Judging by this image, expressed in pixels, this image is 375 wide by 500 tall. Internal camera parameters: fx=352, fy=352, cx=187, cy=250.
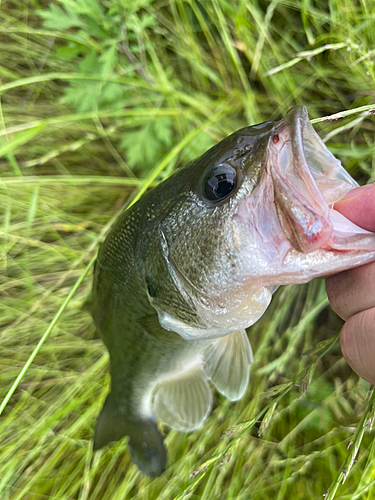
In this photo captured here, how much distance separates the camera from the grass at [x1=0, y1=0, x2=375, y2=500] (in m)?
1.66

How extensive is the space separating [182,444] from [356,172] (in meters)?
1.73

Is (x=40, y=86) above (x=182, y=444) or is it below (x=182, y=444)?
above

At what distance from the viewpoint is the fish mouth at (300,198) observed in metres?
0.73

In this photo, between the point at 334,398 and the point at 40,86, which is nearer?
the point at 334,398

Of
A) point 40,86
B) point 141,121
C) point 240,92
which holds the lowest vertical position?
point 240,92

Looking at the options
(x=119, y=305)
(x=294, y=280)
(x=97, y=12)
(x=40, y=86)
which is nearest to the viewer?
(x=294, y=280)

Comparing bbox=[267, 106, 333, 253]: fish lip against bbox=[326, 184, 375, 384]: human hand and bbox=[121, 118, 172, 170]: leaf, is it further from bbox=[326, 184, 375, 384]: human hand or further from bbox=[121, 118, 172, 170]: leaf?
bbox=[121, 118, 172, 170]: leaf

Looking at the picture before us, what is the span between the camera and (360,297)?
2.96 feet

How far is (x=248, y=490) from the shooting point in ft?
5.62

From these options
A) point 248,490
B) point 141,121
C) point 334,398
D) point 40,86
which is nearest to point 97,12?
point 141,121

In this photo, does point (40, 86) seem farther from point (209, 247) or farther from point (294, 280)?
point (294, 280)

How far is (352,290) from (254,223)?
13.0 inches

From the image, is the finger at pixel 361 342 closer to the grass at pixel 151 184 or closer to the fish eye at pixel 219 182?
the fish eye at pixel 219 182

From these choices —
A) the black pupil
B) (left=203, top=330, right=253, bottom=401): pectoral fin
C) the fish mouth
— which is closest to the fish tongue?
the fish mouth
